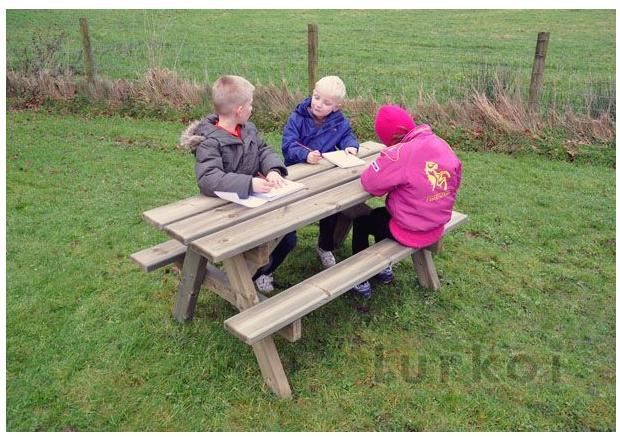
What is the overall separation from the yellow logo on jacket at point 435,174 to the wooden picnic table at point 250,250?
1.37 ft

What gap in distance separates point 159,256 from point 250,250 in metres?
0.64

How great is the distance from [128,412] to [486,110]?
19.0 feet

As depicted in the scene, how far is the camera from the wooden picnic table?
9.50 feet

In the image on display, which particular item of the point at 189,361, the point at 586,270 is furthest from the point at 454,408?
the point at 586,270

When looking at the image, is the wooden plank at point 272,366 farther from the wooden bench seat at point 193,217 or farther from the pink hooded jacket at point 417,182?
the pink hooded jacket at point 417,182

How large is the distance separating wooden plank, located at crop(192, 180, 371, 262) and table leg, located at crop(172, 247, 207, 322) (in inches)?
16.6

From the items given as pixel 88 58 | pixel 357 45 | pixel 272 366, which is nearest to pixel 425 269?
pixel 272 366

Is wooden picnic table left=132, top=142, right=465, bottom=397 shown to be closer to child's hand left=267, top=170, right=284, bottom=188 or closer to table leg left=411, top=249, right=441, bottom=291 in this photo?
child's hand left=267, top=170, right=284, bottom=188

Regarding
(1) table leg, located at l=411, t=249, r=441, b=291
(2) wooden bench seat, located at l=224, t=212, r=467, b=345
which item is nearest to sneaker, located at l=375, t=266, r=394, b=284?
(1) table leg, located at l=411, t=249, r=441, b=291

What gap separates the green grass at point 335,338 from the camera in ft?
9.71

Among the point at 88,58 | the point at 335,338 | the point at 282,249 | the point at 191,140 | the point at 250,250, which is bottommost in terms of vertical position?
the point at 335,338

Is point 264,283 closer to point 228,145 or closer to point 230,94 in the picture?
point 228,145

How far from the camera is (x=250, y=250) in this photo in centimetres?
318

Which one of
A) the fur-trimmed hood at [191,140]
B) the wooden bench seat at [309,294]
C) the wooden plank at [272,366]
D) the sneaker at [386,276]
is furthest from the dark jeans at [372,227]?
the fur-trimmed hood at [191,140]
